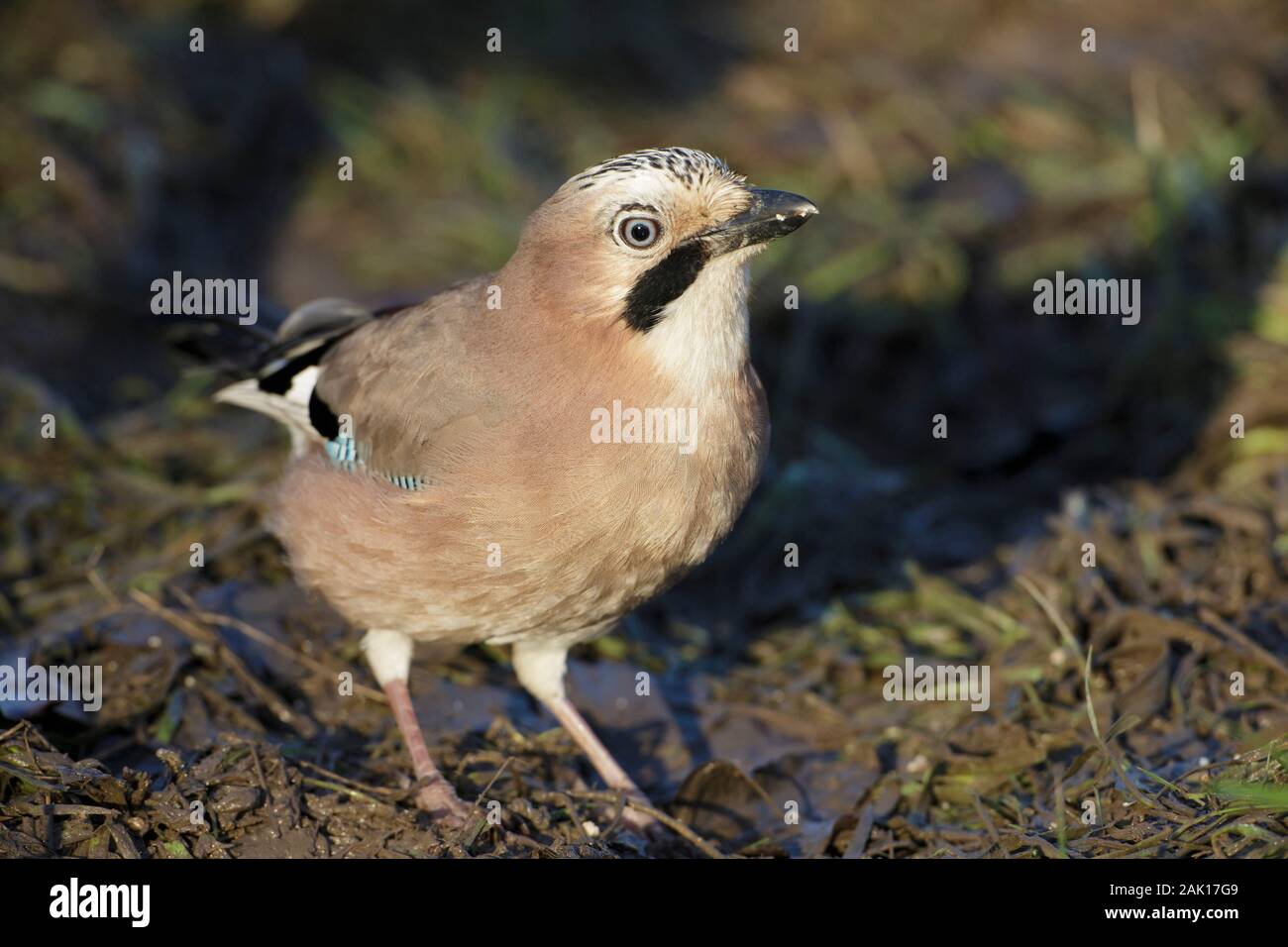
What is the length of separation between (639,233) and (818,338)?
4.33 meters

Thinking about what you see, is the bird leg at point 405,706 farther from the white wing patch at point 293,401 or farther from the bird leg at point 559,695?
the white wing patch at point 293,401

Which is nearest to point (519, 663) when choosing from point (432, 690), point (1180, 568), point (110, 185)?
point (432, 690)

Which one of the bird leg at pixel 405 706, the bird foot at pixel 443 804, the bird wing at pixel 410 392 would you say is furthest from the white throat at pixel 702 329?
the bird foot at pixel 443 804

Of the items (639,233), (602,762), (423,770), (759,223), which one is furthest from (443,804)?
(759,223)

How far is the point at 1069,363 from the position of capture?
372 inches

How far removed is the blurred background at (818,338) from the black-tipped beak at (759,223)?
2303 mm

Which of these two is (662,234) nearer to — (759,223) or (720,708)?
(759,223)

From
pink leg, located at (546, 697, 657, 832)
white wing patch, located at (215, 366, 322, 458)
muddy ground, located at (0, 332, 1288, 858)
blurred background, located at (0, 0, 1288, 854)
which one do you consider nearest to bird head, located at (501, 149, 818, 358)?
white wing patch, located at (215, 366, 322, 458)

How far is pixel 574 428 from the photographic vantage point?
542cm

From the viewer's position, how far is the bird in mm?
5387

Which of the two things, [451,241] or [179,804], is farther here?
[451,241]

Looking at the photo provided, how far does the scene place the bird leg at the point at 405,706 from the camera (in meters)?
5.71
